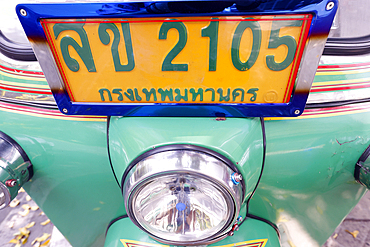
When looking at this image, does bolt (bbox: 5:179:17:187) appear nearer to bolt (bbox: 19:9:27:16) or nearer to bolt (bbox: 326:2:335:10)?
bolt (bbox: 19:9:27:16)

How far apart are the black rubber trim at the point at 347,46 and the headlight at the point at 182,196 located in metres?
0.61

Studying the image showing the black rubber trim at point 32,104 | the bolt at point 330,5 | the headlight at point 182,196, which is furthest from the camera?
the black rubber trim at point 32,104

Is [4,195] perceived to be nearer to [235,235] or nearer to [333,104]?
[235,235]

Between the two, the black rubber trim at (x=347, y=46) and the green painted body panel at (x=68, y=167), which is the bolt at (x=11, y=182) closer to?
the green painted body panel at (x=68, y=167)

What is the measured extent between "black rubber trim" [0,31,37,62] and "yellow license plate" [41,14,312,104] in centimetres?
31

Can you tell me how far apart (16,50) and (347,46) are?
134 centimetres

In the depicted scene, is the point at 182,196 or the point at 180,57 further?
the point at 182,196

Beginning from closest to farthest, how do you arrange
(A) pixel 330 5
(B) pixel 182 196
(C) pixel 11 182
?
(A) pixel 330 5, (B) pixel 182 196, (C) pixel 11 182

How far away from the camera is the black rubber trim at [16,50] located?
1055 mm

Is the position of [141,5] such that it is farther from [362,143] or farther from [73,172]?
[362,143]

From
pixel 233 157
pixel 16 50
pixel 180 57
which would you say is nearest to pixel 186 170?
pixel 233 157

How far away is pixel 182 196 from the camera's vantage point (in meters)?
0.98

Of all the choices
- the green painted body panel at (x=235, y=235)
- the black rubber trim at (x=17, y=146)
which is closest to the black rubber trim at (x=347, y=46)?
the green painted body panel at (x=235, y=235)

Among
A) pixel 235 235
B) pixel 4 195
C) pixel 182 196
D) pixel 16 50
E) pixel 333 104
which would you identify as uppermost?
pixel 16 50
